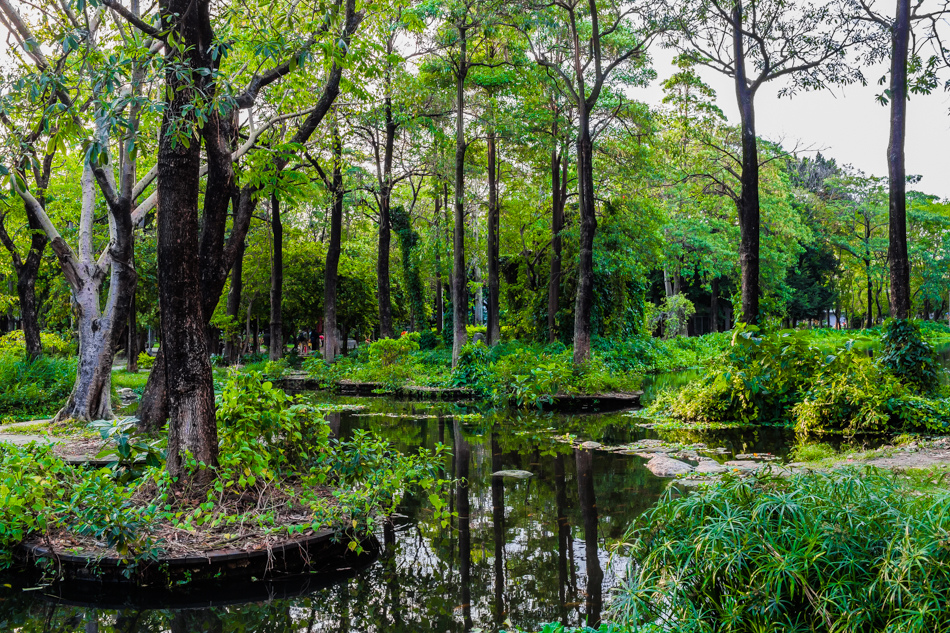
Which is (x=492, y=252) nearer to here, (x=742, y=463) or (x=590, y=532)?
(x=742, y=463)

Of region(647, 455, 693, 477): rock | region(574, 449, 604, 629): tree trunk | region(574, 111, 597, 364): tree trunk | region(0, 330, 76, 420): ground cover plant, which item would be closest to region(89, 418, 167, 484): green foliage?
region(574, 449, 604, 629): tree trunk

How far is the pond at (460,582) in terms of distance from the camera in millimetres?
4547

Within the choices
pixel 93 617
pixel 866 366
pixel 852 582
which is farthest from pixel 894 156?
pixel 93 617

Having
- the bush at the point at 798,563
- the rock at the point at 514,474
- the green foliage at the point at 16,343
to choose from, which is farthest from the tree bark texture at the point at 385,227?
the bush at the point at 798,563

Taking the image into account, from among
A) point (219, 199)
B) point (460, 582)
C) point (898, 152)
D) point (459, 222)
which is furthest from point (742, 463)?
point (459, 222)

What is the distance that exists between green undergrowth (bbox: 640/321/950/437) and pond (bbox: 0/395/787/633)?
14.8ft

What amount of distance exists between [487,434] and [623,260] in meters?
15.1

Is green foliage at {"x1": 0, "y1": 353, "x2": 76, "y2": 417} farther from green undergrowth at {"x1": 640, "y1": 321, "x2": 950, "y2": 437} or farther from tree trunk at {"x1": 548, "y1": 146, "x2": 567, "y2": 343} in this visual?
tree trunk at {"x1": 548, "y1": 146, "x2": 567, "y2": 343}

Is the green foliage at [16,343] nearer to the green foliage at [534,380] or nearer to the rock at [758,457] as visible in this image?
the green foliage at [534,380]

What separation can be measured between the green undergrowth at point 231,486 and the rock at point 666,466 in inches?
129

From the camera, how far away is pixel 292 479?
22.5 ft

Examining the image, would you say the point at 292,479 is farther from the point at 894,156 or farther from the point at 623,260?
the point at 623,260

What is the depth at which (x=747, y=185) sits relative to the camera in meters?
15.5

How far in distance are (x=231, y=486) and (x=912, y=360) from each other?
11603 mm
